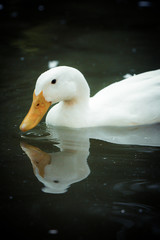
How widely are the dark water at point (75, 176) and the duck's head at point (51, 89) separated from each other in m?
0.27

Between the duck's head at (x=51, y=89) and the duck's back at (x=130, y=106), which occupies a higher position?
the duck's head at (x=51, y=89)

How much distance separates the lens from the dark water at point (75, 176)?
3525 mm

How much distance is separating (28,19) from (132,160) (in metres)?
7.23

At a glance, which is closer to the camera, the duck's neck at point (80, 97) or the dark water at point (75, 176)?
the dark water at point (75, 176)

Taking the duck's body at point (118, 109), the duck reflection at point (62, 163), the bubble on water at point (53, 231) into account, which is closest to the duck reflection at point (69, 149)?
the duck reflection at point (62, 163)

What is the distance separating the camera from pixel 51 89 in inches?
202

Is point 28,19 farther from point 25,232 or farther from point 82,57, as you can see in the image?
point 25,232

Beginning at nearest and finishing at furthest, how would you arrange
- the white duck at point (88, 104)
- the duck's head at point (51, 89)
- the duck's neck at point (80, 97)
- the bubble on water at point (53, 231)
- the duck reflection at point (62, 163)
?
1. the bubble on water at point (53, 231)
2. the duck reflection at point (62, 163)
3. the duck's head at point (51, 89)
4. the white duck at point (88, 104)
5. the duck's neck at point (80, 97)

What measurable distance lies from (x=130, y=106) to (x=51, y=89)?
103 centimetres

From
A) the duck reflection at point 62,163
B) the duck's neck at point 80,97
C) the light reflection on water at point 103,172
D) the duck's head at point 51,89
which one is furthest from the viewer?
the duck's neck at point 80,97

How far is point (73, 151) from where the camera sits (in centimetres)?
493

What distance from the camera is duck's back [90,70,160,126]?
17.6 feet

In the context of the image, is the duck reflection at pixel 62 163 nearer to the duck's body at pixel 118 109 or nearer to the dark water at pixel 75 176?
the dark water at pixel 75 176

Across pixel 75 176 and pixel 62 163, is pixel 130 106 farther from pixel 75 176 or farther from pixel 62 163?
pixel 75 176
